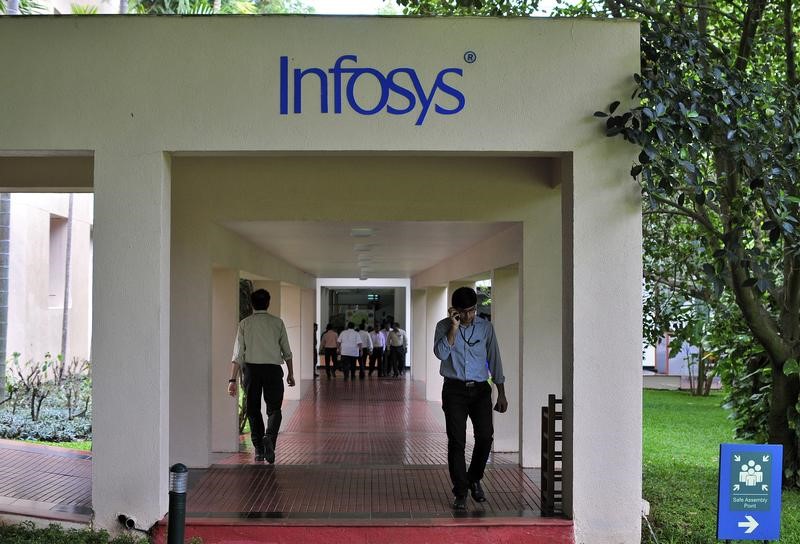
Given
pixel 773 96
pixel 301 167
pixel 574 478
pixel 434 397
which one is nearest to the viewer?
pixel 574 478

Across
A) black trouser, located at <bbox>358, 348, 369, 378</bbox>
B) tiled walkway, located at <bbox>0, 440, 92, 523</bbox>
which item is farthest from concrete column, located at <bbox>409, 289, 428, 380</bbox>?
tiled walkway, located at <bbox>0, 440, 92, 523</bbox>

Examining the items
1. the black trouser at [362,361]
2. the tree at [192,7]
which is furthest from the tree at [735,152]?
the black trouser at [362,361]

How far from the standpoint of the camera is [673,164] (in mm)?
6016

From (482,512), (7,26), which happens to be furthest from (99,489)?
(7,26)

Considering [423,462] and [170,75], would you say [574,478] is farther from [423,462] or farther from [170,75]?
[170,75]

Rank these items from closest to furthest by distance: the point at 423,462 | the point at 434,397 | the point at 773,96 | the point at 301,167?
1. the point at 773,96
2. the point at 301,167
3. the point at 423,462
4. the point at 434,397

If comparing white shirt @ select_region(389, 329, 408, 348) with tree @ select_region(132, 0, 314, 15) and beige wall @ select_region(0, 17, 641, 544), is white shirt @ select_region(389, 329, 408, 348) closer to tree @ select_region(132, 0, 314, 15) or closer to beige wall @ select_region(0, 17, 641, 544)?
tree @ select_region(132, 0, 314, 15)

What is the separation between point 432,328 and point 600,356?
13056 millimetres

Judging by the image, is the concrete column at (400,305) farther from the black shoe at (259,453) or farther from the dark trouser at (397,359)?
the black shoe at (259,453)

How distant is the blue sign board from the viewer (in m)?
5.62

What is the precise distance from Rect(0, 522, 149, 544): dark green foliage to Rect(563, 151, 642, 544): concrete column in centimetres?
299

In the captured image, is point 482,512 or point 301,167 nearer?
point 482,512

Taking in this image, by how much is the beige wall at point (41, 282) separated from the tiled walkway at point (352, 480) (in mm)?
6939

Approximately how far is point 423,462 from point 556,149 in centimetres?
421
